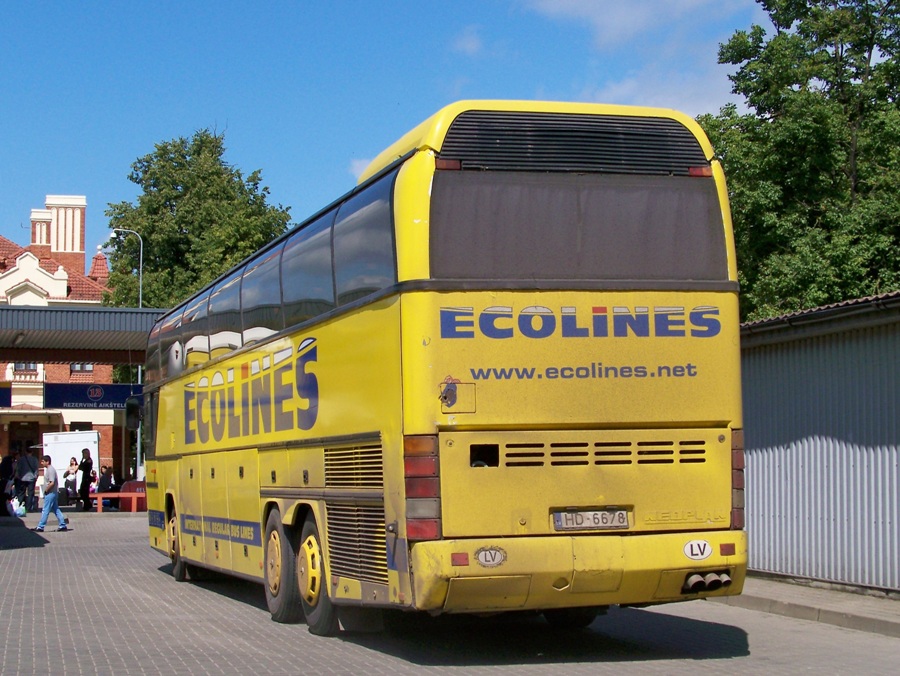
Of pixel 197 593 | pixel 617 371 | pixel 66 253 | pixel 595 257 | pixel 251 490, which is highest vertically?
pixel 66 253

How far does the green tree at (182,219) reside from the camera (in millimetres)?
61281

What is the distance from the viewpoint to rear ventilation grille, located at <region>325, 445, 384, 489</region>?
9.83 meters

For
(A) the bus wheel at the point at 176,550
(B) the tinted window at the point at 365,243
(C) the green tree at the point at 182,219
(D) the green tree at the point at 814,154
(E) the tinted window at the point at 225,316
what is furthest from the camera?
(C) the green tree at the point at 182,219

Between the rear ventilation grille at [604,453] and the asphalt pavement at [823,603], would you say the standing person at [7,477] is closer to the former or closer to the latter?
the asphalt pavement at [823,603]

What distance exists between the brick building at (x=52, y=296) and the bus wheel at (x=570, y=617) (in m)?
46.8

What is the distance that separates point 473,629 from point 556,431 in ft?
10.9

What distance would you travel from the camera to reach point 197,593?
16328mm

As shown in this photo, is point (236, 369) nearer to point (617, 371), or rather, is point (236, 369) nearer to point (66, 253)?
point (617, 371)

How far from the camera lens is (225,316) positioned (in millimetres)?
14891

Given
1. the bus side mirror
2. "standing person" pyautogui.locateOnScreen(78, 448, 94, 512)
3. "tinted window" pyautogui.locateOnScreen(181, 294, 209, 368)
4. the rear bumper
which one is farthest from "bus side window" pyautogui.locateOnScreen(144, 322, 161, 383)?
"standing person" pyautogui.locateOnScreen(78, 448, 94, 512)

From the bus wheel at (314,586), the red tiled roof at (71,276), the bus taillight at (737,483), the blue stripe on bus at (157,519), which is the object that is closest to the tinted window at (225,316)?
the bus wheel at (314,586)

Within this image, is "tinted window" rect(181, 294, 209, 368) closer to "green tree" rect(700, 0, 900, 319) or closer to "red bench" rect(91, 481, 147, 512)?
"green tree" rect(700, 0, 900, 319)

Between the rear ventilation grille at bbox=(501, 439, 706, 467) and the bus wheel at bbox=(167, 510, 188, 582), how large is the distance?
9.41 meters

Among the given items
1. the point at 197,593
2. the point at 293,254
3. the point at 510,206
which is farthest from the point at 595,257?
the point at 197,593
